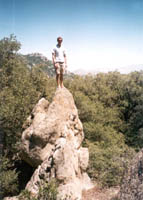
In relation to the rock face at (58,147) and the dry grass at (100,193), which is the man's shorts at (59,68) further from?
the dry grass at (100,193)

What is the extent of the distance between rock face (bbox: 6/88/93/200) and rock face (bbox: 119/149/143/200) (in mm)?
2593

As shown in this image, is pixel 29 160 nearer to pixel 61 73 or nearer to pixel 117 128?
pixel 61 73

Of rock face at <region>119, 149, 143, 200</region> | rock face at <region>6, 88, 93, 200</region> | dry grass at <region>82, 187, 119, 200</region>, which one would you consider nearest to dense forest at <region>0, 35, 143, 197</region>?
dry grass at <region>82, 187, 119, 200</region>

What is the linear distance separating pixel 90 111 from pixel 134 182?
51.9ft

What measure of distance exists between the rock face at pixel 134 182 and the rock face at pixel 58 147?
2593mm

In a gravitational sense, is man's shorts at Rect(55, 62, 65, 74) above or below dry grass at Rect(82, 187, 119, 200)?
above

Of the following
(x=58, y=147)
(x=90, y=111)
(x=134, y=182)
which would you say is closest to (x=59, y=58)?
(x=58, y=147)

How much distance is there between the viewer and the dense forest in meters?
13.2

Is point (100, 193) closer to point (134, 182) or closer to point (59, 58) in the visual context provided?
point (134, 182)

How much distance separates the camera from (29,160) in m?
11.7

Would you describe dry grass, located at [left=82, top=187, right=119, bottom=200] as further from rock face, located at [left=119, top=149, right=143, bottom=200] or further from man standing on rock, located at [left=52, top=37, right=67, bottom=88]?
man standing on rock, located at [left=52, top=37, right=67, bottom=88]

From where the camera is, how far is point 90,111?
22.5 m

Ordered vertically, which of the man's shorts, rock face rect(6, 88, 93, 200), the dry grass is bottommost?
the dry grass

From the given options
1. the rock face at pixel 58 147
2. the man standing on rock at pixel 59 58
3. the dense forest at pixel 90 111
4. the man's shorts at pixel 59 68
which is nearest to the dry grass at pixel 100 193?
the rock face at pixel 58 147
